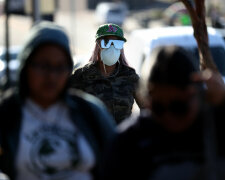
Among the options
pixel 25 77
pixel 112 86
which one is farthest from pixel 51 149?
pixel 112 86

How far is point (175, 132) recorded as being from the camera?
304 cm

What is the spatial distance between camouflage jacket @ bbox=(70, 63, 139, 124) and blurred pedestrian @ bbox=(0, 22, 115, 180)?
10.6 ft

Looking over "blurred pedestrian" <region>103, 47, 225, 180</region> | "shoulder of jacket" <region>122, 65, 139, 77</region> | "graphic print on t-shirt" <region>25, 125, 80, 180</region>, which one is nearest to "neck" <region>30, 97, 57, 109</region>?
"graphic print on t-shirt" <region>25, 125, 80, 180</region>

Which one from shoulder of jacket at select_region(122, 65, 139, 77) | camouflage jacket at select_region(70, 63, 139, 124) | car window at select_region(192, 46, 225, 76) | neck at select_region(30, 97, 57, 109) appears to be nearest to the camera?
neck at select_region(30, 97, 57, 109)

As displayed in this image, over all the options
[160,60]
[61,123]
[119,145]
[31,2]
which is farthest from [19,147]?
[31,2]

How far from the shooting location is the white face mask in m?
7.07

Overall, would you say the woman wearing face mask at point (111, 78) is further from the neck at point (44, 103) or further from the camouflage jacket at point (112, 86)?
the neck at point (44, 103)

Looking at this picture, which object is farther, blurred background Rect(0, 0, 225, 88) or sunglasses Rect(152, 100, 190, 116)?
blurred background Rect(0, 0, 225, 88)

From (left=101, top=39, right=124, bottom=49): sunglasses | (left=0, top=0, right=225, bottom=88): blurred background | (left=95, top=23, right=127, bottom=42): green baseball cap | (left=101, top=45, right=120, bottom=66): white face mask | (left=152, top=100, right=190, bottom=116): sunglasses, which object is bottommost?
(left=0, top=0, right=225, bottom=88): blurred background

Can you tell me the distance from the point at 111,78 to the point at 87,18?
2529 inches

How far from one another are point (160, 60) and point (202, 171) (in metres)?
0.47

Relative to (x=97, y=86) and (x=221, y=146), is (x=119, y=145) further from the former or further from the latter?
(x=97, y=86)

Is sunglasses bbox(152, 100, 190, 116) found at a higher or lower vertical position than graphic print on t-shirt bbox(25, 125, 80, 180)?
higher

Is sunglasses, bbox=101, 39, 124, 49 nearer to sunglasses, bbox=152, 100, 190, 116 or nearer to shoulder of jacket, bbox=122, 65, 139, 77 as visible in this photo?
shoulder of jacket, bbox=122, 65, 139, 77
